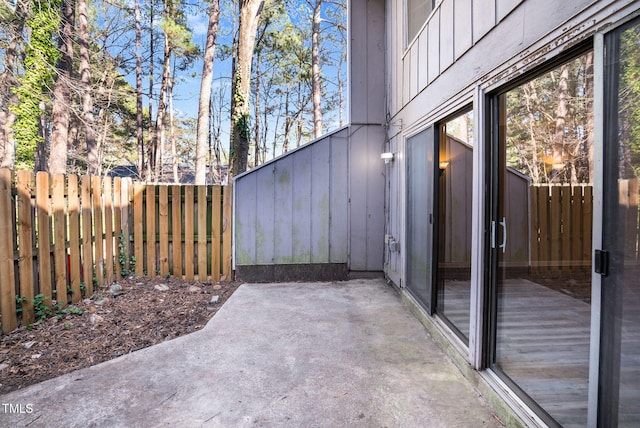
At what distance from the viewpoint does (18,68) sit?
8.83m

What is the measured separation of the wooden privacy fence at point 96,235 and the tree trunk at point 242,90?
7.15 feet

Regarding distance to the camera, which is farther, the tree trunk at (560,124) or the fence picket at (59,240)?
the fence picket at (59,240)

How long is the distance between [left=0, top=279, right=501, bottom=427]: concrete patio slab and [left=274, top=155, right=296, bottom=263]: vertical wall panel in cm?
173

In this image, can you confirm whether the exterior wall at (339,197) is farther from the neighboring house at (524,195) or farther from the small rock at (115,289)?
the small rock at (115,289)

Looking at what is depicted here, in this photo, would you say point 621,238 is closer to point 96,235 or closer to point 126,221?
point 96,235

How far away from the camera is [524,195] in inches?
93.9

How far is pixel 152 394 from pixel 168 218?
3020 mm

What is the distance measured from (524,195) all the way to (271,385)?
6.85ft

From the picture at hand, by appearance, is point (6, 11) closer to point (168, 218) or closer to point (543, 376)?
point (168, 218)

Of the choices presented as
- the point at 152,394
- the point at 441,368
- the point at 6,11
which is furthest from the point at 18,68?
the point at 441,368

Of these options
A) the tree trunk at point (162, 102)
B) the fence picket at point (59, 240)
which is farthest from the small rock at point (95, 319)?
the tree trunk at point (162, 102)

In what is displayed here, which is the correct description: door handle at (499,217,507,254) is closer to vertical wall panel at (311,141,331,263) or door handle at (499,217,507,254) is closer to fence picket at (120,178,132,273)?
vertical wall panel at (311,141,331,263)

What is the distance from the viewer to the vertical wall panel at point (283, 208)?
196 inches

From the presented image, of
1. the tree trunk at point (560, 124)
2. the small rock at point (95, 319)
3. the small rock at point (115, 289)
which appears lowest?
the small rock at point (95, 319)
